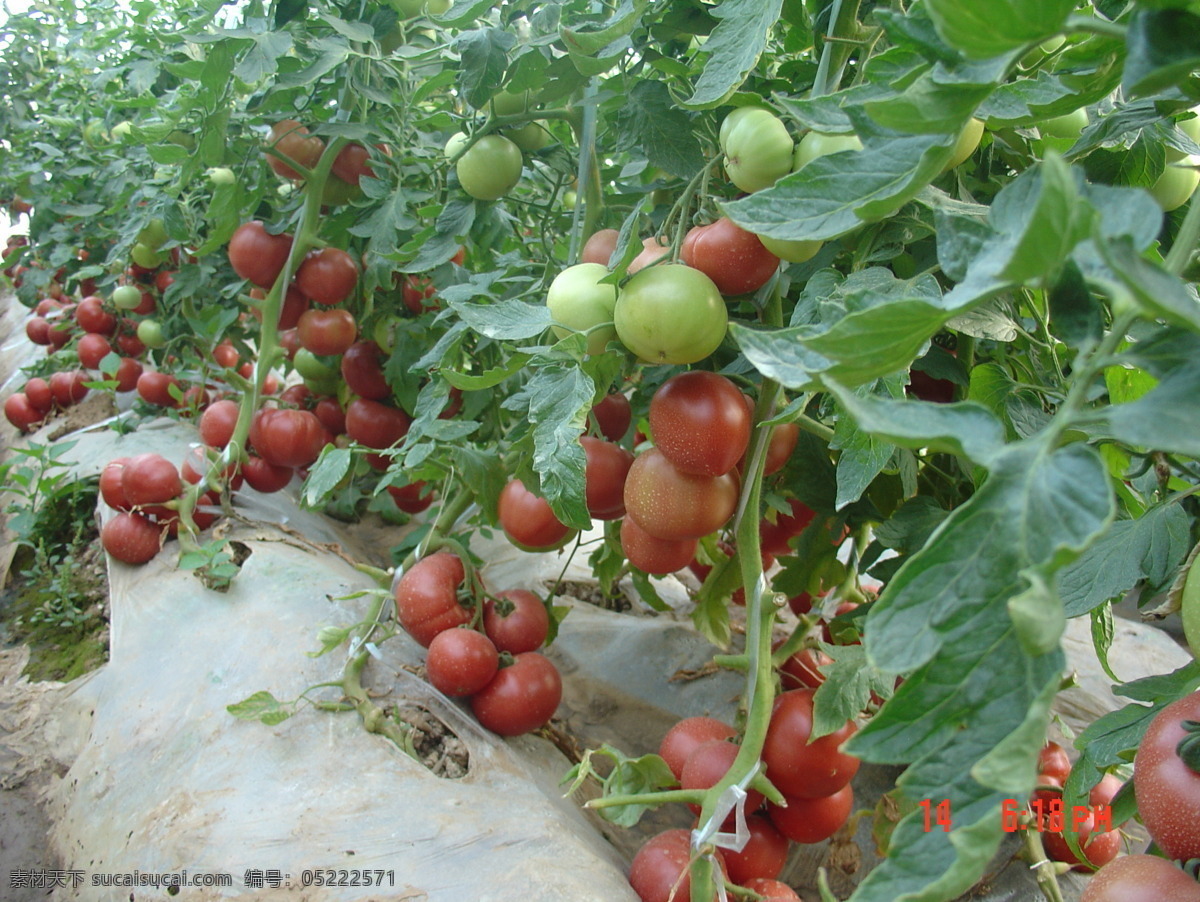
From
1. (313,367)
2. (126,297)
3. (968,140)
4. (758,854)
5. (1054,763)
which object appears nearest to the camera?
(968,140)

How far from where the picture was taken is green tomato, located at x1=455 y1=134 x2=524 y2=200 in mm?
854

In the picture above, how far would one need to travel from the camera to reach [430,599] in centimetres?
94

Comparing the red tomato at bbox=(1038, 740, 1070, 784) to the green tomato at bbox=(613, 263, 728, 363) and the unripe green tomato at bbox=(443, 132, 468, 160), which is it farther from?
the unripe green tomato at bbox=(443, 132, 468, 160)

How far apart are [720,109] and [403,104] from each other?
0.63 metres

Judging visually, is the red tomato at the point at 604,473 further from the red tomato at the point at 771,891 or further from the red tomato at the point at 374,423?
the red tomato at the point at 374,423

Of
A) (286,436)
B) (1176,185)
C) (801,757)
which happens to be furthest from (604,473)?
(286,436)

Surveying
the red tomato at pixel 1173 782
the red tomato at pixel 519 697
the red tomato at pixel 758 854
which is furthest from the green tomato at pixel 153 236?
the red tomato at pixel 1173 782

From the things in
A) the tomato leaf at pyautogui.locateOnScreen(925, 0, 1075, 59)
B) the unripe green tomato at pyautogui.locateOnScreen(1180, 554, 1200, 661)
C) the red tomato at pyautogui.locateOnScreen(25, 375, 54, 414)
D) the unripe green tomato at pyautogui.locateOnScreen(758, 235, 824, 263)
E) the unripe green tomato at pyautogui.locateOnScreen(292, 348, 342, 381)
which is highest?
the tomato leaf at pyautogui.locateOnScreen(925, 0, 1075, 59)

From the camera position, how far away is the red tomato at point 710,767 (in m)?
0.66

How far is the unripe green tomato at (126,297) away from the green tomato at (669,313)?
172cm

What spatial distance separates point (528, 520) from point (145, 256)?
1.48 meters

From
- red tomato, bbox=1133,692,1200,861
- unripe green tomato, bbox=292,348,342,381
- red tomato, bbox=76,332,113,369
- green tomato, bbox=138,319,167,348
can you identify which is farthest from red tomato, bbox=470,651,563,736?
red tomato, bbox=76,332,113,369

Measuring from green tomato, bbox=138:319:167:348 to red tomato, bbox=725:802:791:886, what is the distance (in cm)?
178

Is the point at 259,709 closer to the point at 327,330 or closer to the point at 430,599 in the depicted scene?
the point at 430,599
